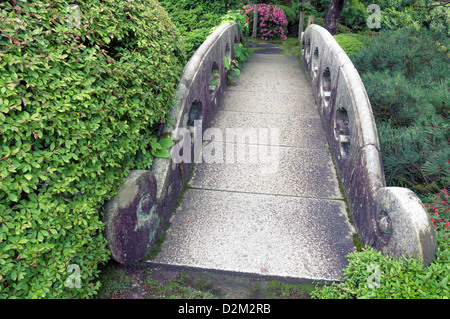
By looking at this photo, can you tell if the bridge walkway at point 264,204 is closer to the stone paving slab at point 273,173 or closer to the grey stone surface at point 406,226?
the stone paving slab at point 273,173

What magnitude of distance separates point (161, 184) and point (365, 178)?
1970mm

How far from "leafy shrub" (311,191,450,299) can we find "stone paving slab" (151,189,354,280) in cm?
22

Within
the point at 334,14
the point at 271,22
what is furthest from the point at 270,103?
the point at 271,22

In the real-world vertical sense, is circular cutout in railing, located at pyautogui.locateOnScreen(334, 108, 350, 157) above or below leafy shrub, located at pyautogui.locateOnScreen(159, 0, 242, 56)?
below

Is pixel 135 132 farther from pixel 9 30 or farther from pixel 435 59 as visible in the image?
pixel 435 59

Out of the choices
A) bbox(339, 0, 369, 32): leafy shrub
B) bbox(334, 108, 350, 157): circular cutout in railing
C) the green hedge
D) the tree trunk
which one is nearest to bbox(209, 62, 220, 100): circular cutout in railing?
bbox(334, 108, 350, 157): circular cutout in railing

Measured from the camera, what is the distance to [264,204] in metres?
3.48

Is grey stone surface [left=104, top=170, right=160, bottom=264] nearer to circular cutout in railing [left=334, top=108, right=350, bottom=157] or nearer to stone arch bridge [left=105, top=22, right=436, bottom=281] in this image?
stone arch bridge [left=105, top=22, right=436, bottom=281]

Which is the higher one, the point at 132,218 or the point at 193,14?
the point at 193,14

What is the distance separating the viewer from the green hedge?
180cm

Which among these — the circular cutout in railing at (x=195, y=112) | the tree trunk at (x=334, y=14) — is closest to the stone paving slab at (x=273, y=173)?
the circular cutout in railing at (x=195, y=112)

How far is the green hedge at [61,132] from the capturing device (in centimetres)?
180

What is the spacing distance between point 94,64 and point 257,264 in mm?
2088

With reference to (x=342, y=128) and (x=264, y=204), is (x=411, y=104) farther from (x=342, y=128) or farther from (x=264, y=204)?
(x=264, y=204)
